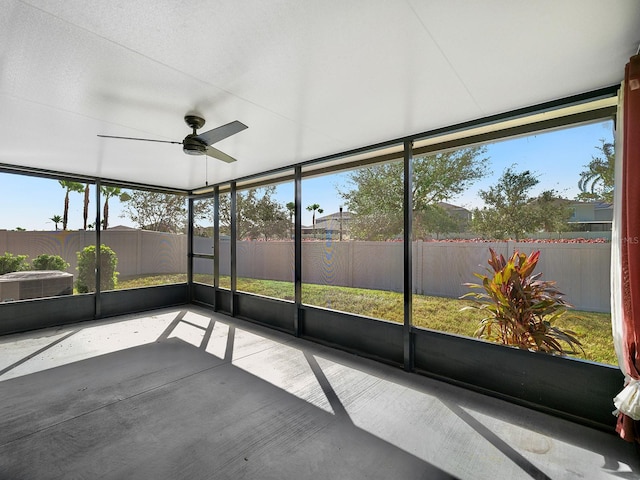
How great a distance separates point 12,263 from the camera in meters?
5.08

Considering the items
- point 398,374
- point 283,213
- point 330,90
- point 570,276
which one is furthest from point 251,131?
point 283,213

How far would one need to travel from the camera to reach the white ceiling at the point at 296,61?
4.56 ft

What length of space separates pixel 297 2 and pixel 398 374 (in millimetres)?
3068

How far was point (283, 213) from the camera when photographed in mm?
7680

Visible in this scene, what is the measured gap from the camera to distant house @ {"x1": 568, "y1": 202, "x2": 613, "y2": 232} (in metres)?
2.59

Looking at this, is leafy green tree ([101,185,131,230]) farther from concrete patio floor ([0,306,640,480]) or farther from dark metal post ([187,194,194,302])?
concrete patio floor ([0,306,640,480])

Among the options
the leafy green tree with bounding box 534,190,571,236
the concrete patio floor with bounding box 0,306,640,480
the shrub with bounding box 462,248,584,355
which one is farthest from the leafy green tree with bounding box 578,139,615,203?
the concrete patio floor with bounding box 0,306,640,480

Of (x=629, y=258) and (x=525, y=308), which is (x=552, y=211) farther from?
(x=629, y=258)

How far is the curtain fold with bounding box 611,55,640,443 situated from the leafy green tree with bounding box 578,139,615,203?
3.28 ft

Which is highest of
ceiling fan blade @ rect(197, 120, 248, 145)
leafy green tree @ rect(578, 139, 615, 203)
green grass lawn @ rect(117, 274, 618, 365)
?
ceiling fan blade @ rect(197, 120, 248, 145)

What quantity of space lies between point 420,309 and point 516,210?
179 cm

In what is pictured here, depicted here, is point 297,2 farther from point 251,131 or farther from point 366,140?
point 366,140

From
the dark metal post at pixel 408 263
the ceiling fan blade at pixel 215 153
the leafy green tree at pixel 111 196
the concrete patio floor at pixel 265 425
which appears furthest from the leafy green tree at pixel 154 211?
the dark metal post at pixel 408 263

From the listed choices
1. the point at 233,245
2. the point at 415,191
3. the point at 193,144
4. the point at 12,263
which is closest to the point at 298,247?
the point at 233,245
